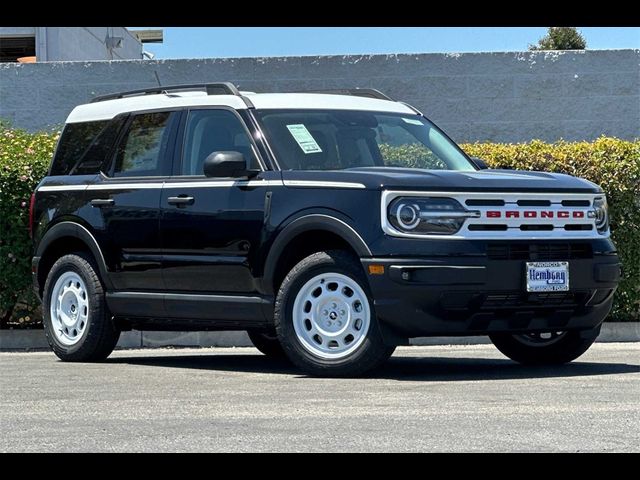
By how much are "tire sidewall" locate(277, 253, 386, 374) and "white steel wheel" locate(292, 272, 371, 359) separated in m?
0.03

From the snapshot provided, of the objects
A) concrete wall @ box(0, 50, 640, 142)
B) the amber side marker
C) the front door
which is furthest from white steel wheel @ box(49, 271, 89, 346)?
concrete wall @ box(0, 50, 640, 142)

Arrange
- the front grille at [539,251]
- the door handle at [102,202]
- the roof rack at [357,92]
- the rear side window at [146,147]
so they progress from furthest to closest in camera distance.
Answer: the roof rack at [357,92] → the door handle at [102,202] → the rear side window at [146,147] → the front grille at [539,251]

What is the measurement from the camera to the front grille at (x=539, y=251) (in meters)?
9.84

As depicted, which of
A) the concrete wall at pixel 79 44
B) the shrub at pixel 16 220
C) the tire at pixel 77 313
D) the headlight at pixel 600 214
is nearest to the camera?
the headlight at pixel 600 214

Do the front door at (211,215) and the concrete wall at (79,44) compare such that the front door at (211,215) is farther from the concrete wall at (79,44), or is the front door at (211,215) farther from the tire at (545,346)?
the concrete wall at (79,44)

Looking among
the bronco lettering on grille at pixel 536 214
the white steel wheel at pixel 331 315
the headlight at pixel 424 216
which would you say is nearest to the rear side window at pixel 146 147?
the white steel wheel at pixel 331 315

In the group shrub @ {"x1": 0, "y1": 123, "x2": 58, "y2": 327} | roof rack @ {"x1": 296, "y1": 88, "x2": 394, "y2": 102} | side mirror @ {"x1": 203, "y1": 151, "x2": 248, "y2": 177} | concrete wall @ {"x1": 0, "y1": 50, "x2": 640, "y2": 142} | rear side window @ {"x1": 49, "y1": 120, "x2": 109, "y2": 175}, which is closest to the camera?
side mirror @ {"x1": 203, "y1": 151, "x2": 248, "y2": 177}

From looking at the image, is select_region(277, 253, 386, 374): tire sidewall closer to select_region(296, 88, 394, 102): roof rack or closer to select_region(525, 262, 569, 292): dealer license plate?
select_region(525, 262, 569, 292): dealer license plate

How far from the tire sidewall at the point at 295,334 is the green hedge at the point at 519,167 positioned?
453cm

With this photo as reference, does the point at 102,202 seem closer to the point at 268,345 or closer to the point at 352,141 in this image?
the point at 268,345

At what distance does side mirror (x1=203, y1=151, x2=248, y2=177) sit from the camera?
1041 cm

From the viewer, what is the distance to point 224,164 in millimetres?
10398

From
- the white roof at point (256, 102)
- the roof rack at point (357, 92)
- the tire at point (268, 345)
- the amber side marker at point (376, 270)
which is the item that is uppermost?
the roof rack at point (357, 92)
